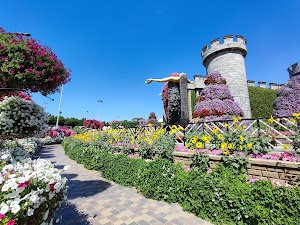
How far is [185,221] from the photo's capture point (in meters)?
3.33

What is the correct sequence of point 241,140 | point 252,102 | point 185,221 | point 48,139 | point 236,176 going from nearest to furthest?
point 185,221
point 236,176
point 241,140
point 252,102
point 48,139

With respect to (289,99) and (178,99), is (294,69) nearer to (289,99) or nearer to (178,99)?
(289,99)

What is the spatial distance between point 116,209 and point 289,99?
17485 mm

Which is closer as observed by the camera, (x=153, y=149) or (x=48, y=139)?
(x=153, y=149)

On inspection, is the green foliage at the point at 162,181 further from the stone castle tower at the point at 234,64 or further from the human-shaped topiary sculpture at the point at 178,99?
the stone castle tower at the point at 234,64

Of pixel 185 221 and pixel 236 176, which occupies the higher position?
pixel 236 176

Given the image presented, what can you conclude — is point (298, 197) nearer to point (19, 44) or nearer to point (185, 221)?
point (185, 221)

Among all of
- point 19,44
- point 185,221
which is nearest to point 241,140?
point 185,221

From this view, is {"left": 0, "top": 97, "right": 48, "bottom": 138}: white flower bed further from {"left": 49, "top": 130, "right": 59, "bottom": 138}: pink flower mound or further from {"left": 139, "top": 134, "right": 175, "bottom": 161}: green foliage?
{"left": 49, "top": 130, "right": 59, "bottom": 138}: pink flower mound

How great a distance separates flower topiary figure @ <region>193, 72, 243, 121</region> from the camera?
9805 mm

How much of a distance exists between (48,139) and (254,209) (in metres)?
23.6

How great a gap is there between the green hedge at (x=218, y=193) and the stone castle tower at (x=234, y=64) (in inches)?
459

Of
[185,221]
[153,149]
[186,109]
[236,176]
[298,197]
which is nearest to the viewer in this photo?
[298,197]

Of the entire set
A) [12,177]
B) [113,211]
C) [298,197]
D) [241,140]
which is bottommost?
[113,211]
